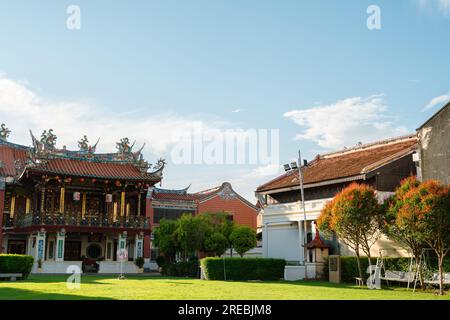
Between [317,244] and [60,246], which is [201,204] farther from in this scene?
[317,244]

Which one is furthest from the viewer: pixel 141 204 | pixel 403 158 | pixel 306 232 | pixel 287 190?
pixel 141 204

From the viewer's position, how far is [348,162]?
120 feet

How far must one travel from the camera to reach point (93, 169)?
128 ft

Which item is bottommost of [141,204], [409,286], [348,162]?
[409,286]

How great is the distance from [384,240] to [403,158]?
697 cm

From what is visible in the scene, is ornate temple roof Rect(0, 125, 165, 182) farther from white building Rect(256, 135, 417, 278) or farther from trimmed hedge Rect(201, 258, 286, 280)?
trimmed hedge Rect(201, 258, 286, 280)

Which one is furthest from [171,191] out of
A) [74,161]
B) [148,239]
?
[74,161]

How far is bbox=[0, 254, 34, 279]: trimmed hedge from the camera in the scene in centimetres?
2552

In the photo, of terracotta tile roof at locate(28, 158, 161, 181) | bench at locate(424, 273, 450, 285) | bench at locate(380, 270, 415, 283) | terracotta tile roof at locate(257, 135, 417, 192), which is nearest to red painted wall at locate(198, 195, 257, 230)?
terracotta tile roof at locate(257, 135, 417, 192)

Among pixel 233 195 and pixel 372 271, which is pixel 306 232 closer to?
pixel 372 271

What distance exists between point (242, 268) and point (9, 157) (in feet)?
74.6

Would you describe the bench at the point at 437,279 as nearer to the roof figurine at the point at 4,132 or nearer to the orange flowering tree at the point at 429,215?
the orange flowering tree at the point at 429,215

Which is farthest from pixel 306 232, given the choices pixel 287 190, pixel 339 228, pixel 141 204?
pixel 141 204
